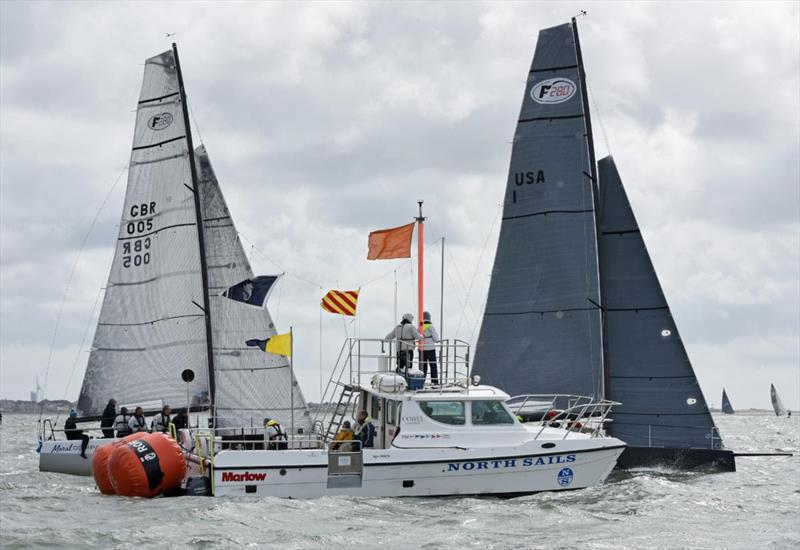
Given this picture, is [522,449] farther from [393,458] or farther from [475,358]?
[475,358]

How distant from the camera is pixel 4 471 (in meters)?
32.8

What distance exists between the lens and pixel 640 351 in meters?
30.0

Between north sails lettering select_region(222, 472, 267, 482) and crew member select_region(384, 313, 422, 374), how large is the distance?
373 cm

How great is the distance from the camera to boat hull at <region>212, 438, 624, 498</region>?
2138 cm

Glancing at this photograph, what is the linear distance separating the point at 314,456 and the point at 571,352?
1061 cm

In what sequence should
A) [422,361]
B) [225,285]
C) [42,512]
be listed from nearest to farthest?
[42,512]
[422,361]
[225,285]

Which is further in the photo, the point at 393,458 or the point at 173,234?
the point at 173,234

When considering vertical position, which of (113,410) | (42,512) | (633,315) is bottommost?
(42,512)

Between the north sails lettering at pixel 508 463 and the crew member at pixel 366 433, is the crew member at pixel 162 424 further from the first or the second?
the north sails lettering at pixel 508 463

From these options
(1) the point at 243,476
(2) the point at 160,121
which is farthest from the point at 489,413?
(2) the point at 160,121

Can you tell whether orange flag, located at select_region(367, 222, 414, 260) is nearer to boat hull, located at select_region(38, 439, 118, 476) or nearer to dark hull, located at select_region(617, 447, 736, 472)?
dark hull, located at select_region(617, 447, 736, 472)

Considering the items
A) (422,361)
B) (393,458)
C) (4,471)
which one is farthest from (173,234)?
(393,458)

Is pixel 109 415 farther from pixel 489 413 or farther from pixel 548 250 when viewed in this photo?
pixel 489 413

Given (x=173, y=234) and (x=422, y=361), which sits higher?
(x=173, y=234)
